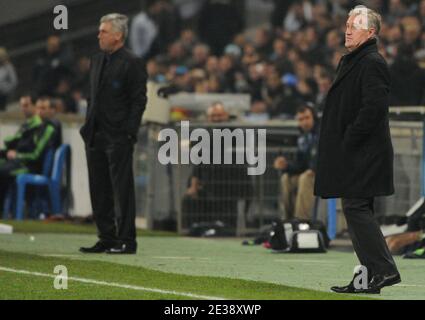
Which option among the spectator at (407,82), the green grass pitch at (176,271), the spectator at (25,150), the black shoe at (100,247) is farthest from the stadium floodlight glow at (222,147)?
the black shoe at (100,247)

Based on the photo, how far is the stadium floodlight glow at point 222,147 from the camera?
19.9m

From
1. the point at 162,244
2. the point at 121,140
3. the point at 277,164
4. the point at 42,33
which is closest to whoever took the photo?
the point at 121,140

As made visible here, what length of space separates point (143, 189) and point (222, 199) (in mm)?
1466

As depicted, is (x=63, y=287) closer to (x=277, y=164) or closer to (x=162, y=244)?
(x=162, y=244)

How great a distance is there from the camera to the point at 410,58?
21516 millimetres

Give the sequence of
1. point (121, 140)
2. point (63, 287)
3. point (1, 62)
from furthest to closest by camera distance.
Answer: point (1, 62)
point (121, 140)
point (63, 287)

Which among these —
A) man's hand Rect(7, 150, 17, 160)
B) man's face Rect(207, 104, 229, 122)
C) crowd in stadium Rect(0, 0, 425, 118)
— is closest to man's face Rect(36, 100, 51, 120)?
man's hand Rect(7, 150, 17, 160)

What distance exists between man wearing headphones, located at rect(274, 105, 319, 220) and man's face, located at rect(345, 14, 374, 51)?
294 inches

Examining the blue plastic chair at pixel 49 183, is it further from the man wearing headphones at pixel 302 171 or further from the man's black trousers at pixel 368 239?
the man's black trousers at pixel 368 239

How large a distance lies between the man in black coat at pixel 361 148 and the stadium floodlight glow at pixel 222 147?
825 cm

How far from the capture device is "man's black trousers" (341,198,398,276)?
1146cm

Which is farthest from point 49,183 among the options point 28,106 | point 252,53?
point 252,53

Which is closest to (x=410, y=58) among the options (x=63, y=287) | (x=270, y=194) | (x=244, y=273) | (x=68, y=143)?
(x=270, y=194)

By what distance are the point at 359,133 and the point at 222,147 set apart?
864 cm
